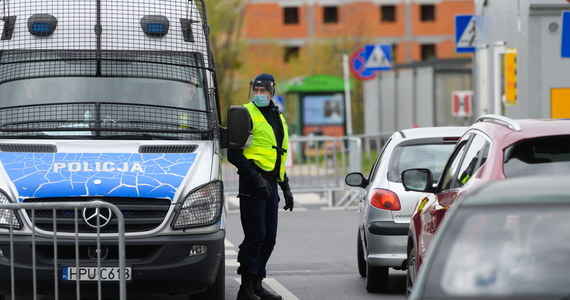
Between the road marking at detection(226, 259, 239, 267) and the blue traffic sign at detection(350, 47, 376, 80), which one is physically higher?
the blue traffic sign at detection(350, 47, 376, 80)

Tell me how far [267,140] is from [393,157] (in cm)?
136

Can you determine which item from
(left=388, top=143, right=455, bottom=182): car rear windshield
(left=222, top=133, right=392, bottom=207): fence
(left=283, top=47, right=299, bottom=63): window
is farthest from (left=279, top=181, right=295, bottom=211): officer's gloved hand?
(left=283, top=47, right=299, bottom=63): window

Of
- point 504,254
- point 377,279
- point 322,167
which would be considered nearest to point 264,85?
point 377,279

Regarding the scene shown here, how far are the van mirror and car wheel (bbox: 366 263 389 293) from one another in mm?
1768

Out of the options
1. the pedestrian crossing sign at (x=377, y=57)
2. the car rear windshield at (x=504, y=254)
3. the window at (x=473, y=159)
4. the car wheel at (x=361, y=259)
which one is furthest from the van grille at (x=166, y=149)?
the pedestrian crossing sign at (x=377, y=57)

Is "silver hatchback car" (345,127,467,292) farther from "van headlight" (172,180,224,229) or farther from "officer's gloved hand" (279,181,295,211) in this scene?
"van headlight" (172,180,224,229)

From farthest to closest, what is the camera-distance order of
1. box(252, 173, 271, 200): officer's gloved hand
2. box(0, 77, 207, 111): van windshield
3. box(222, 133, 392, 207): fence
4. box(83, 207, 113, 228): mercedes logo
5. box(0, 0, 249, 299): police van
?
box(222, 133, 392, 207): fence < box(252, 173, 271, 200): officer's gloved hand < box(0, 77, 207, 111): van windshield < box(0, 0, 249, 299): police van < box(83, 207, 113, 228): mercedes logo

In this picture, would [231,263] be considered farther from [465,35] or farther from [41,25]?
[465,35]

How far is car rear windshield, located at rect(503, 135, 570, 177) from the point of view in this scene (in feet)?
24.4

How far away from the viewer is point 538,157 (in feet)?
24.7

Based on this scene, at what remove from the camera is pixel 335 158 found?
23.8 meters

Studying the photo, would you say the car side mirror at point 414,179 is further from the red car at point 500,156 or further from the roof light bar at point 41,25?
the roof light bar at point 41,25

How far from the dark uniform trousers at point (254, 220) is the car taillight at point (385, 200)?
93 centimetres

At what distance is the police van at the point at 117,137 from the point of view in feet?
30.9
